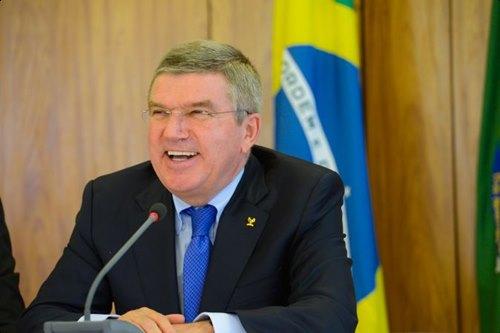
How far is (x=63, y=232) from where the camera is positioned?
3977mm

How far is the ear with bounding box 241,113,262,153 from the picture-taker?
2461 mm

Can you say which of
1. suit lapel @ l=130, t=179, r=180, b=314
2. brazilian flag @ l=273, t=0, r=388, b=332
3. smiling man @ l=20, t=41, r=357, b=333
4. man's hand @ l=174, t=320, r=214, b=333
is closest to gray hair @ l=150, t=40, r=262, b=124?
smiling man @ l=20, t=41, r=357, b=333

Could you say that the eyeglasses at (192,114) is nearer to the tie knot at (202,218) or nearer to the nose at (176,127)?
the nose at (176,127)

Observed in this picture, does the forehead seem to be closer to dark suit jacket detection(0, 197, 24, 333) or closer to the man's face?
the man's face

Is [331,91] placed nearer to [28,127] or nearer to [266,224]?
[266,224]

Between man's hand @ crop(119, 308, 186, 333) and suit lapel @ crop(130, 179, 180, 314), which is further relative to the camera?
suit lapel @ crop(130, 179, 180, 314)

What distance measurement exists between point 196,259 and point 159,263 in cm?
11

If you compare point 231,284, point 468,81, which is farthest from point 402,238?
point 231,284

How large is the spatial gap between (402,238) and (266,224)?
5.05 ft

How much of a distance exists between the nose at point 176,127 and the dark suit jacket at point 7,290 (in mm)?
753

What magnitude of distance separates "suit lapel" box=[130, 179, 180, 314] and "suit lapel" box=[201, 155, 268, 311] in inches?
4.3

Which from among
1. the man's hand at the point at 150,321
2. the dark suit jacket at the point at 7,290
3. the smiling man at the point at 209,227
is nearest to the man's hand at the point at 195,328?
the man's hand at the point at 150,321

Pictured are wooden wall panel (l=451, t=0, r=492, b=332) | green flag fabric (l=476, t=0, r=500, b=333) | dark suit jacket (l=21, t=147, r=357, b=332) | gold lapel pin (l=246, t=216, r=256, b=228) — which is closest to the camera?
dark suit jacket (l=21, t=147, r=357, b=332)

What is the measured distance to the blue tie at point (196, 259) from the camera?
2377 millimetres
